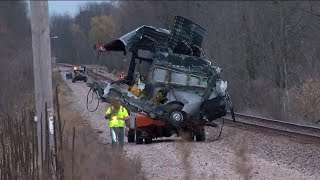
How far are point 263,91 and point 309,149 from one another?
21.7 m

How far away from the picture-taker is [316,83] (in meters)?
29.1

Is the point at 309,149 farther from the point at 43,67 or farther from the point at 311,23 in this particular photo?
the point at 311,23

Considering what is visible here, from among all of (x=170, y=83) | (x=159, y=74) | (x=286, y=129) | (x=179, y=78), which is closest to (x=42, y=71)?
(x=159, y=74)

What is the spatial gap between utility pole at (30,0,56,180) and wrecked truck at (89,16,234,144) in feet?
36.5

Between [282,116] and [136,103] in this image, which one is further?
[282,116]

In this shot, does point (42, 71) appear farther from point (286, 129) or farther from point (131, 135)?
point (286, 129)

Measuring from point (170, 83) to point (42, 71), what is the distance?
11.6 metres

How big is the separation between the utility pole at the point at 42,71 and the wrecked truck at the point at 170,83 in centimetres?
1114

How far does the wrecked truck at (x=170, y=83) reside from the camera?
63.4 feet

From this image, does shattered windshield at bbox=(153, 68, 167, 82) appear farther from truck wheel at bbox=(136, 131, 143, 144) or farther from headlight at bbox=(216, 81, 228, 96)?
truck wheel at bbox=(136, 131, 143, 144)

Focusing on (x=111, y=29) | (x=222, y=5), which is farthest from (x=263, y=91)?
(x=111, y=29)

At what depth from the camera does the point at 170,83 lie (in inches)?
764

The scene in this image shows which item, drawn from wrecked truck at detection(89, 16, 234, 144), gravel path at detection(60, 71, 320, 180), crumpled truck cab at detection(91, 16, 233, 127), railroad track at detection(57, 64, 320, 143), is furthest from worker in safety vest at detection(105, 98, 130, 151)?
railroad track at detection(57, 64, 320, 143)

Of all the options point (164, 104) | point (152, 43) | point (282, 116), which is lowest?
point (282, 116)
